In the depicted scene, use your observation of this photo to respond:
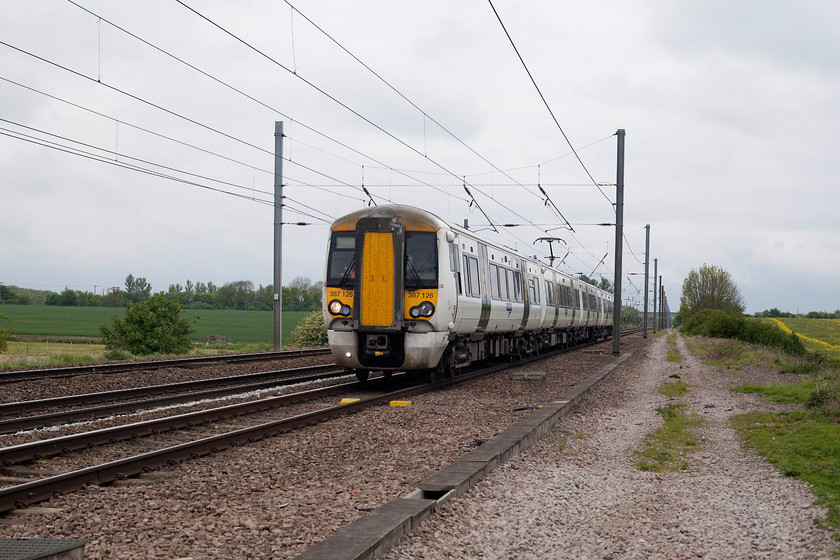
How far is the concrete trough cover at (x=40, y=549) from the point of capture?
4059 millimetres

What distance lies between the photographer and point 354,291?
14.6 metres

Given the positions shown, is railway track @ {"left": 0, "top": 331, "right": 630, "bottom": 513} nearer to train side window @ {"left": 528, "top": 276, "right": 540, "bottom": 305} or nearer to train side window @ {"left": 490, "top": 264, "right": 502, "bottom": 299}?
train side window @ {"left": 490, "top": 264, "right": 502, "bottom": 299}

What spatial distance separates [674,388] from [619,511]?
1198 cm

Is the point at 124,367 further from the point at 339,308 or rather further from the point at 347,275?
the point at 347,275

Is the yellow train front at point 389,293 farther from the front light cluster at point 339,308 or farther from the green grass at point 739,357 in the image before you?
the green grass at point 739,357

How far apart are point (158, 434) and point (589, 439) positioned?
5154 mm

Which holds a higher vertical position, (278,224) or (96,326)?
(278,224)

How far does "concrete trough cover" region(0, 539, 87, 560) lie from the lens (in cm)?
406

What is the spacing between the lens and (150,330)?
1201 inches

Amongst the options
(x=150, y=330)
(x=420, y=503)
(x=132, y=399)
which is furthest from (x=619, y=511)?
(x=150, y=330)

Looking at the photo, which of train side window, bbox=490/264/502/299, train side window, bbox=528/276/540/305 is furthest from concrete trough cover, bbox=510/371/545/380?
train side window, bbox=528/276/540/305

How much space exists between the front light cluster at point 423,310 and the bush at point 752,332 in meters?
25.2

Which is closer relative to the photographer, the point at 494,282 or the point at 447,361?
the point at 447,361

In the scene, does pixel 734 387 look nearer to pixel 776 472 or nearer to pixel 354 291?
pixel 354 291
